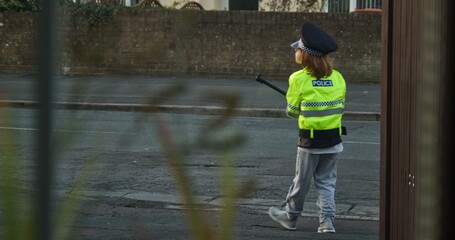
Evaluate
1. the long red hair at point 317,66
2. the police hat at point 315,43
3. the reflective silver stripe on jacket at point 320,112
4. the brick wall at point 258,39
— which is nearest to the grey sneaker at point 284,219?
the reflective silver stripe on jacket at point 320,112

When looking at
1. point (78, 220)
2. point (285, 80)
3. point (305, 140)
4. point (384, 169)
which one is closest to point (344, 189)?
point (305, 140)

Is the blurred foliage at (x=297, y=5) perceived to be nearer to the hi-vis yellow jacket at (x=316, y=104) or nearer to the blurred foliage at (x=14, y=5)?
the hi-vis yellow jacket at (x=316, y=104)

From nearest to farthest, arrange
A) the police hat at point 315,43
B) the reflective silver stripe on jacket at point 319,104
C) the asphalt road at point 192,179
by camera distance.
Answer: the asphalt road at point 192,179
the reflective silver stripe on jacket at point 319,104
the police hat at point 315,43

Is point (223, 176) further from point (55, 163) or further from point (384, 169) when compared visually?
point (384, 169)

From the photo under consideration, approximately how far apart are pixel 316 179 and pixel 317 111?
1.92 ft

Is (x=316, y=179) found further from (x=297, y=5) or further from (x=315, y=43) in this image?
(x=297, y=5)

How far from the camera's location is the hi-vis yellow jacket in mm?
6750

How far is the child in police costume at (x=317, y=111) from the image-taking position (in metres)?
6.77

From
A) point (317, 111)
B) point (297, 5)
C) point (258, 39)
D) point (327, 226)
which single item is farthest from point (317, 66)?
point (297, 5)

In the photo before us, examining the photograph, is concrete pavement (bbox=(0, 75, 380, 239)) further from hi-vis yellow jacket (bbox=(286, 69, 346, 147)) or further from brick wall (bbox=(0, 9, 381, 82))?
hi-vis yellow jacket (bbox=(286, 69, 346, 147))

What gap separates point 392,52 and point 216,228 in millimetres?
2374

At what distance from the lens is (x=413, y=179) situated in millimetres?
3688

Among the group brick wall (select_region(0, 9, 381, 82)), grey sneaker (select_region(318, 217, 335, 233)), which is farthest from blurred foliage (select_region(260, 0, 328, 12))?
grey sneaker (select_region(318, 217, 335, 233))

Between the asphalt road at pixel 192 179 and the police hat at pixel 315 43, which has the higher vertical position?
the police hat at pixel 315 43
